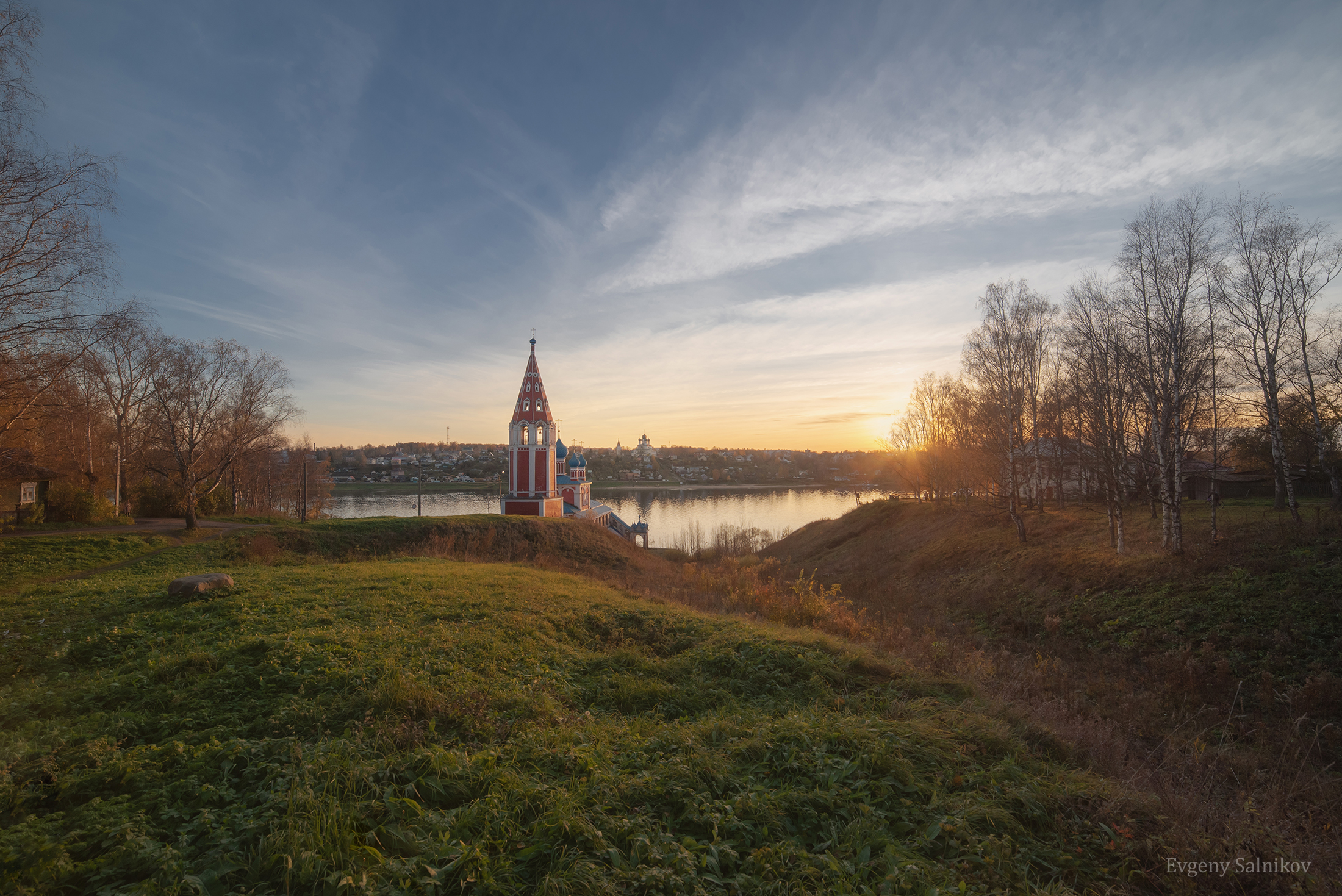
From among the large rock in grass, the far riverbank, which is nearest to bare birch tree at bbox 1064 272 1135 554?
the large rock in grass

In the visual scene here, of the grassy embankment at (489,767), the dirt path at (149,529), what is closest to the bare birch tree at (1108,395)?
the grassy embankment at (489,767)

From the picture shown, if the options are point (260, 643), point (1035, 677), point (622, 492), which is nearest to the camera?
point (260, 643)

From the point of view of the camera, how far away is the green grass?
Result: 12305 mm

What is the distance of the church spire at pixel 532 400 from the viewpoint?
113ft

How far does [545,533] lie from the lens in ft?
84.2

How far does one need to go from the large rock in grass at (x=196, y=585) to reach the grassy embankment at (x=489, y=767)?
457mm

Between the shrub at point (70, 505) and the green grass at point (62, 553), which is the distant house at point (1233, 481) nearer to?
the green grass at point (62, 553)

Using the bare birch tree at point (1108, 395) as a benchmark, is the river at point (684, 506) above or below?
below

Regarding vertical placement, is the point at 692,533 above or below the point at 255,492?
below

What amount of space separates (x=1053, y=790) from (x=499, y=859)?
4528 millimetres

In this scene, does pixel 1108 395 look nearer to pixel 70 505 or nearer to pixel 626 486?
pixel 70 505

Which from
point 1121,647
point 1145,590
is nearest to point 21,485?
point 1121,647

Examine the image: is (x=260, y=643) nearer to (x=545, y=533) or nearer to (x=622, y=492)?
(x=545, y=533)

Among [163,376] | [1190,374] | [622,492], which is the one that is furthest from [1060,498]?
[622,492]
